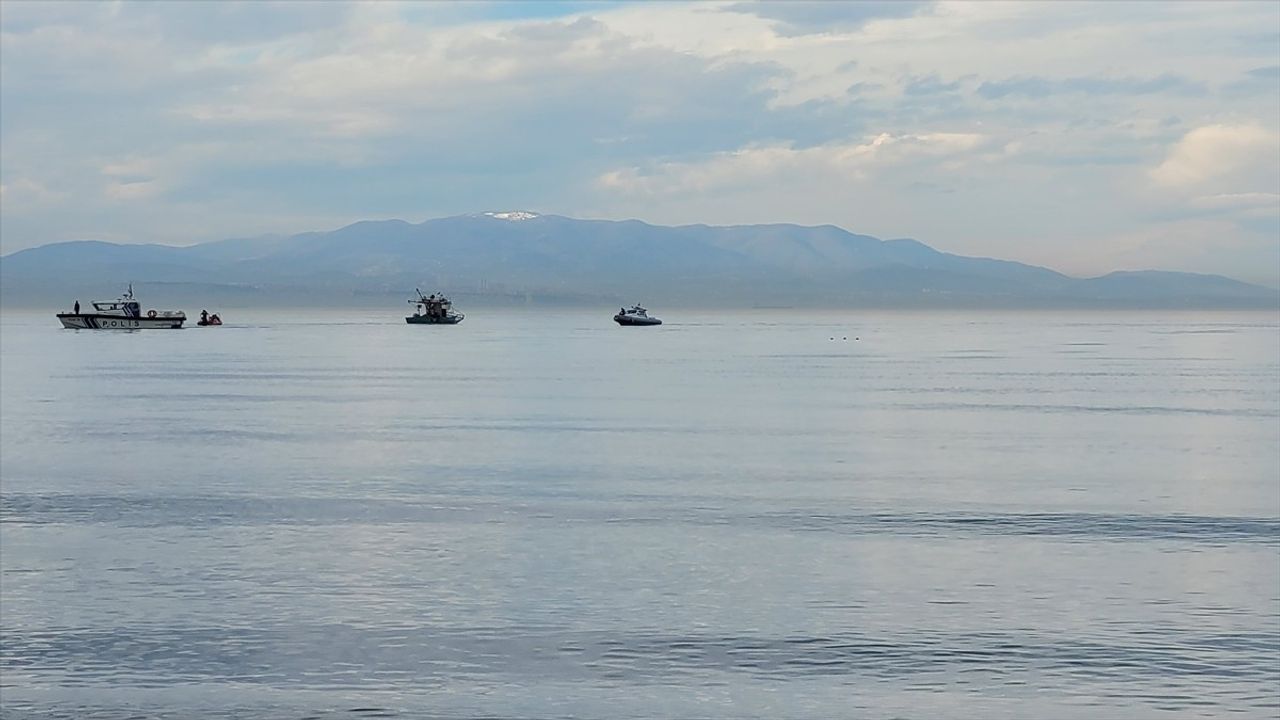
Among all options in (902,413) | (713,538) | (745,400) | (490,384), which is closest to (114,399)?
(490,384)

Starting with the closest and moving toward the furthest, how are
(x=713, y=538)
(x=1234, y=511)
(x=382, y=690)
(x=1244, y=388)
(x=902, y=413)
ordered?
(x=382, y=690) → (x=713, y=538) → (x=1234, y=511) → (x=902, y=413) → (x=1244, y=388)

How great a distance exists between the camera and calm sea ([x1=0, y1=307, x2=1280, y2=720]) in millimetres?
21547

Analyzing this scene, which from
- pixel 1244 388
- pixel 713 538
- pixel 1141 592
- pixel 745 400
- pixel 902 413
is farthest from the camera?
pixel 1244 388

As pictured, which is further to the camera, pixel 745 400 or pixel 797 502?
pixel 745 400

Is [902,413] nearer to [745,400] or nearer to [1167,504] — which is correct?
[745,400]

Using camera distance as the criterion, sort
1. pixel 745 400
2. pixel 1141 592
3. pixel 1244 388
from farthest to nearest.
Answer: pixel 1244 388, pixel 745 400, pixel 1141 592

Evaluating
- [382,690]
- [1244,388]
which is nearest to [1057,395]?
[1244,388]

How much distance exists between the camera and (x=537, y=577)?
28.8m

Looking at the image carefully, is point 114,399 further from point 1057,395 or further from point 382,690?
point 382,690

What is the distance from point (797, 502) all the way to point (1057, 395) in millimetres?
48191

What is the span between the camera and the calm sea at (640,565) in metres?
21.5

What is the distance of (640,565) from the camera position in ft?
98.0

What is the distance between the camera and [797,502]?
39.2 meters

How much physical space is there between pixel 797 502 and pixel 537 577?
39.1 ft
